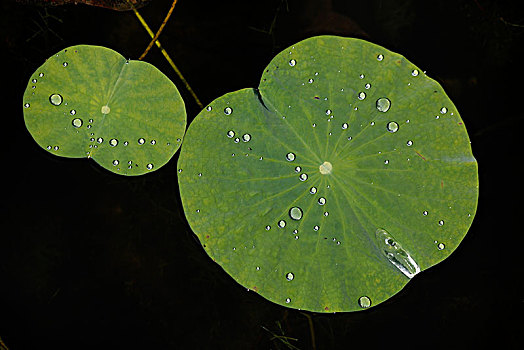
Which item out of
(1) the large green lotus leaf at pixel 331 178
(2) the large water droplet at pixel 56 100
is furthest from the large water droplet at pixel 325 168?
(2) the large water droplet at pixel 56 100

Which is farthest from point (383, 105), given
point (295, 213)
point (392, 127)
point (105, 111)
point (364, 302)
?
point (105, 111)

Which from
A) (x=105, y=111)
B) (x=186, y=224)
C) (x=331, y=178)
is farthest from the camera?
(x=186, y=224)

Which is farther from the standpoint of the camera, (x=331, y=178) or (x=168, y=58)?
(x=168, y=58)

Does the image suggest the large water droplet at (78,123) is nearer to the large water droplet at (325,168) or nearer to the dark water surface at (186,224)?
the dark water surface at (186,224)

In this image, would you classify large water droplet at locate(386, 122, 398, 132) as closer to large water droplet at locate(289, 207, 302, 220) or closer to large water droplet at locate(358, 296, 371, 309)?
large water droplet at locate(289, 207, 302, 220)

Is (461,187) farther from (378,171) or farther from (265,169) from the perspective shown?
(265,169)

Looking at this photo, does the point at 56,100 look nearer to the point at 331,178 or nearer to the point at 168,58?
the point at 168,58
